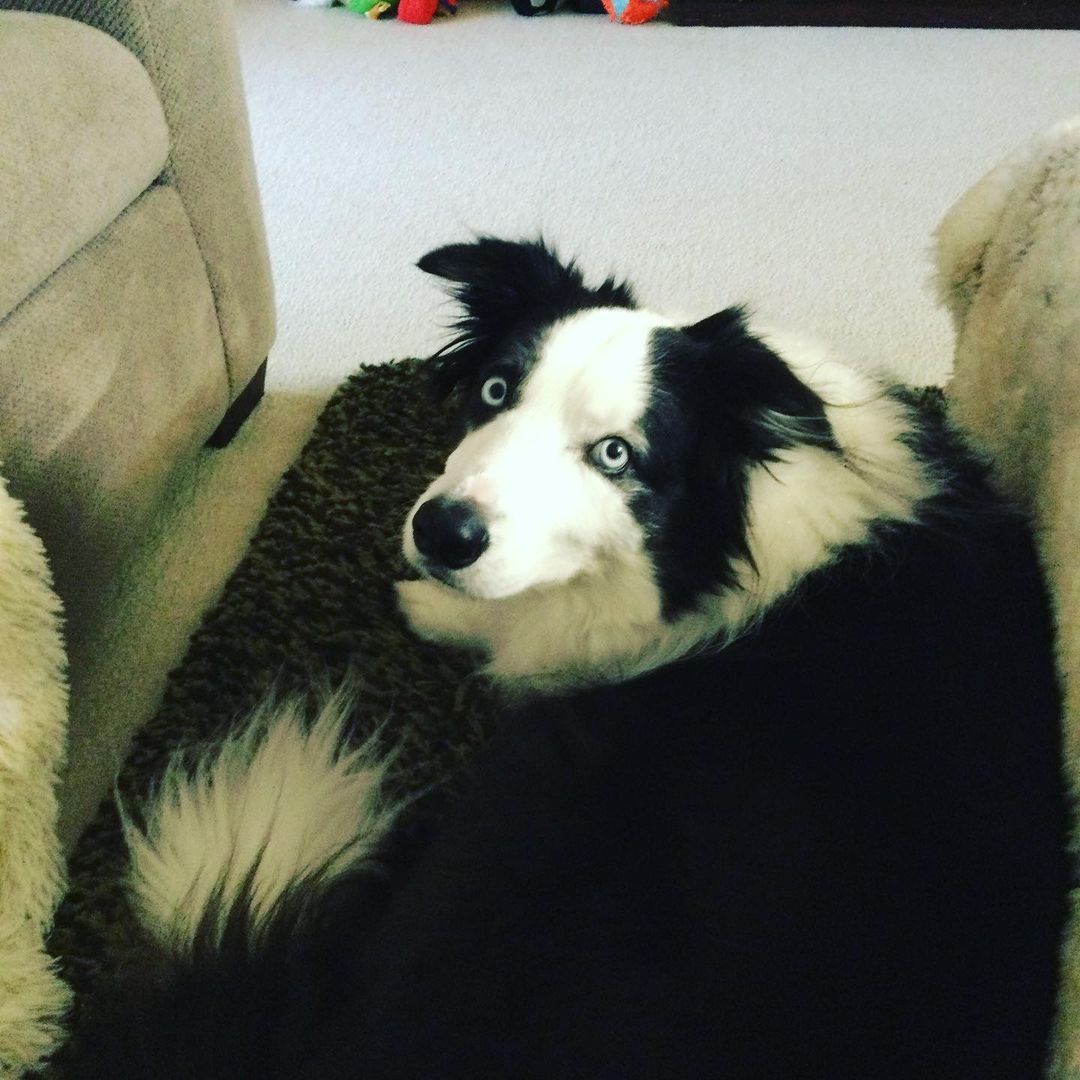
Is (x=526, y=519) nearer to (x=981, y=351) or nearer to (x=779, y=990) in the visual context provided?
(x=779, y=990)

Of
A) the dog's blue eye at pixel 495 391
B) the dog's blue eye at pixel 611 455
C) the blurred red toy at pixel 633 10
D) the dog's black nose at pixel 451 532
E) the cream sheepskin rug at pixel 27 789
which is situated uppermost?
the blurred red toy at pixel 633 10

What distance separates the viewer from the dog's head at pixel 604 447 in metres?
1.02

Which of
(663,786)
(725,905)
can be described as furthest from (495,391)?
(725,905)

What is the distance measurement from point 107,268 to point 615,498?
2.33 ft

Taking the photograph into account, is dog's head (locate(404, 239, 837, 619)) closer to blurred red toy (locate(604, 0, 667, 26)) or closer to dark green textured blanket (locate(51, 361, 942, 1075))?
dark green textured blanket (locate(51, 361, 942, 1075))

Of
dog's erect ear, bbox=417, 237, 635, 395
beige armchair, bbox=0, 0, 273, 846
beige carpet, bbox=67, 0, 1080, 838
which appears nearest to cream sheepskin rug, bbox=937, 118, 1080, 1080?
beige carpet, bbox=67, 0, 1080, 838

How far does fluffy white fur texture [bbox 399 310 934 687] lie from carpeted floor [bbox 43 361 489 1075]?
0.23 metres

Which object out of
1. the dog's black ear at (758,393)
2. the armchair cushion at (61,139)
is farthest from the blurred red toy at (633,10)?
the dog's black ear at (758,393)

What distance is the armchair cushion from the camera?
1031 millimetres

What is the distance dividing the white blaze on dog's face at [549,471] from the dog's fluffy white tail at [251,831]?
0.82 ft

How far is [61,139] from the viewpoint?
3.55ft

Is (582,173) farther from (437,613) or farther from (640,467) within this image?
(640,467)

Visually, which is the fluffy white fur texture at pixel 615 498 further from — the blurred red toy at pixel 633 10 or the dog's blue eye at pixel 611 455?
the blurred red toy at pixel 633 10

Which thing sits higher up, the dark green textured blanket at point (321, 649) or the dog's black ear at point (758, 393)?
the dog's black ear at point (758, 393)
